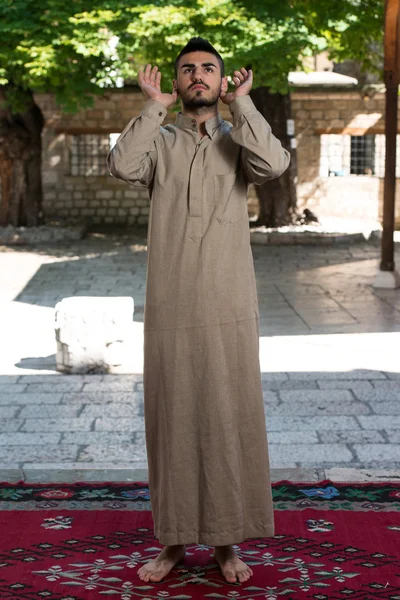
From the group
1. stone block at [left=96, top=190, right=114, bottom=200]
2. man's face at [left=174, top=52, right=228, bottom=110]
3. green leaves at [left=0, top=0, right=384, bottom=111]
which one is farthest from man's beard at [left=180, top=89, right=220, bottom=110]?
stone block at [left=96, top=190, right=114, bottom=200]

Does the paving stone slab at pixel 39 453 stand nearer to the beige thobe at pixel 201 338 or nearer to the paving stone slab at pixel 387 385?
the beige thobe at pixel 201 338

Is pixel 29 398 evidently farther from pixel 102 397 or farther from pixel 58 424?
pixel 58 424

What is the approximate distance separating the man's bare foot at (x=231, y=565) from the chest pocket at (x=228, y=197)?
119cm

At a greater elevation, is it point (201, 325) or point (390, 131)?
point (390, 131)

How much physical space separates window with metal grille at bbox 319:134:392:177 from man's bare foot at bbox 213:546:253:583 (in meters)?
20.1

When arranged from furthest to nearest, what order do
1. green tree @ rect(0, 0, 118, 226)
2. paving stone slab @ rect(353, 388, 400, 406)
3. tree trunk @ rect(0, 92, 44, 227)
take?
1. tree trunk @ rect(0, 92, 44, 227)
2. green tree @ rect(0, 0, 118, 226)
3. paving stone slab @ rect(353, 388, 400, 406)

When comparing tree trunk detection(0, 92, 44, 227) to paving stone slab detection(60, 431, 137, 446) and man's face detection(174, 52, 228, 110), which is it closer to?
paving stone slab detection(60, 431, 137, 446)

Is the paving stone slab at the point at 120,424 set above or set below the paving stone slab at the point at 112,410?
below

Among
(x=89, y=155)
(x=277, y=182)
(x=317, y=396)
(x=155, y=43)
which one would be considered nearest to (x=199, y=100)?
(x=317, y=396)

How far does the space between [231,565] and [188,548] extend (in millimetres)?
397

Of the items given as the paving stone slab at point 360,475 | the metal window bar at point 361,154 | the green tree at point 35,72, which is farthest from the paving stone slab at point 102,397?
the metal window bar at point 361,154

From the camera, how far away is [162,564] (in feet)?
11.9

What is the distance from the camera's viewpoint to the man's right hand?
11.8 feet

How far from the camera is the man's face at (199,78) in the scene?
3.55 m
